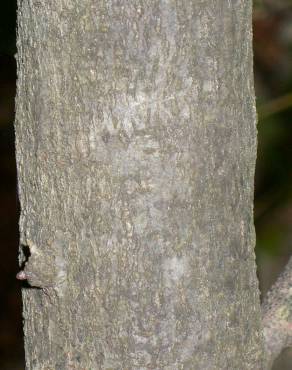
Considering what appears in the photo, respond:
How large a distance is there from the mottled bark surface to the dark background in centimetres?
168

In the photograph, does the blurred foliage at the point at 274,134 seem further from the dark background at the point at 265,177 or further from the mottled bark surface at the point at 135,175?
the mottled bark surface at the point at 135,175

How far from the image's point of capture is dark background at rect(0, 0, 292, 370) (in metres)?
3.08

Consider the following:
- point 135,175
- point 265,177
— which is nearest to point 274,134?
point 265,177

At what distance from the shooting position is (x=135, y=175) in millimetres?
802

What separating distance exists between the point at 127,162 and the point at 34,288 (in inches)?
8.4

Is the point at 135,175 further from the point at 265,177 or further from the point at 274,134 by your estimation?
the point at 265,177

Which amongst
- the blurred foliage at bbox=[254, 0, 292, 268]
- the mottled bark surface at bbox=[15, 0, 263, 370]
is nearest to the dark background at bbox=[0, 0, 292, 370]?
the blurred foliage at bbox=[254, 0, 292, 268]

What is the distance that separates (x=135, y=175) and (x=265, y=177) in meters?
3.00

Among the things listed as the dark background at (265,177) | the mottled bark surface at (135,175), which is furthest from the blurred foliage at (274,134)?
the mottled bark surface at (135,175)

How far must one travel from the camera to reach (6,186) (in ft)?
15.2

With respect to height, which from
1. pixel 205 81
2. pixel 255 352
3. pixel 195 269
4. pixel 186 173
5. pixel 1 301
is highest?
pixel 205 81

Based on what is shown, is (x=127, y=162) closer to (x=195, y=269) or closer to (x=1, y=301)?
(x=195, y=269)

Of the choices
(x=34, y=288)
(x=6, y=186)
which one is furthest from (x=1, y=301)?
(x=34, y=288)

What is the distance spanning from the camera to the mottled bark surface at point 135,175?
776 millimetres
